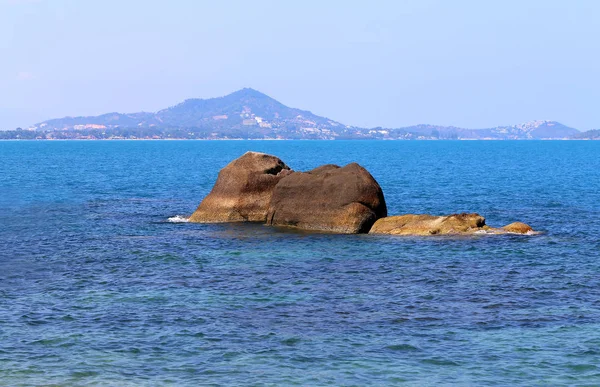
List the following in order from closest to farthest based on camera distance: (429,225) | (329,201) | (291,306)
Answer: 1. (291,306)
2. (429,225)
3. (329,201)

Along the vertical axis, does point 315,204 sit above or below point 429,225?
above

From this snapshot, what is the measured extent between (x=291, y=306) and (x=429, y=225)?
1599 cm

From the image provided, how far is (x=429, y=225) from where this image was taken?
3972cm

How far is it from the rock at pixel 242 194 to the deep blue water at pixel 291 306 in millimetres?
2469

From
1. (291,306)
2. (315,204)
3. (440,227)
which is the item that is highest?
(315,204)

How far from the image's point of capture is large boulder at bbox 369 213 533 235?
39406mm

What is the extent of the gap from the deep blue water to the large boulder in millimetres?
1251

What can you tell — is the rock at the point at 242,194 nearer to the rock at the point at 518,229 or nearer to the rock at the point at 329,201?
the rock at the point at 329,201

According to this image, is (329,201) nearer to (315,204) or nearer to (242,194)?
(315,204)

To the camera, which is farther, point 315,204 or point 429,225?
point 315,204

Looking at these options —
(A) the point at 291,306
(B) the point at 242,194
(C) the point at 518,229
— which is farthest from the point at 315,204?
(A) the point at 291,306

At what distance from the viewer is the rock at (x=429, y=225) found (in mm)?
39438

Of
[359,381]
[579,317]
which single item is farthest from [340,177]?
[359,381]

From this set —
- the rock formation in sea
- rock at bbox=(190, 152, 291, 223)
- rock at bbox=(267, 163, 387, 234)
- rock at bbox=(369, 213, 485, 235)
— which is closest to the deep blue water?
rock at bbox=(369, 213, 485, 235)
